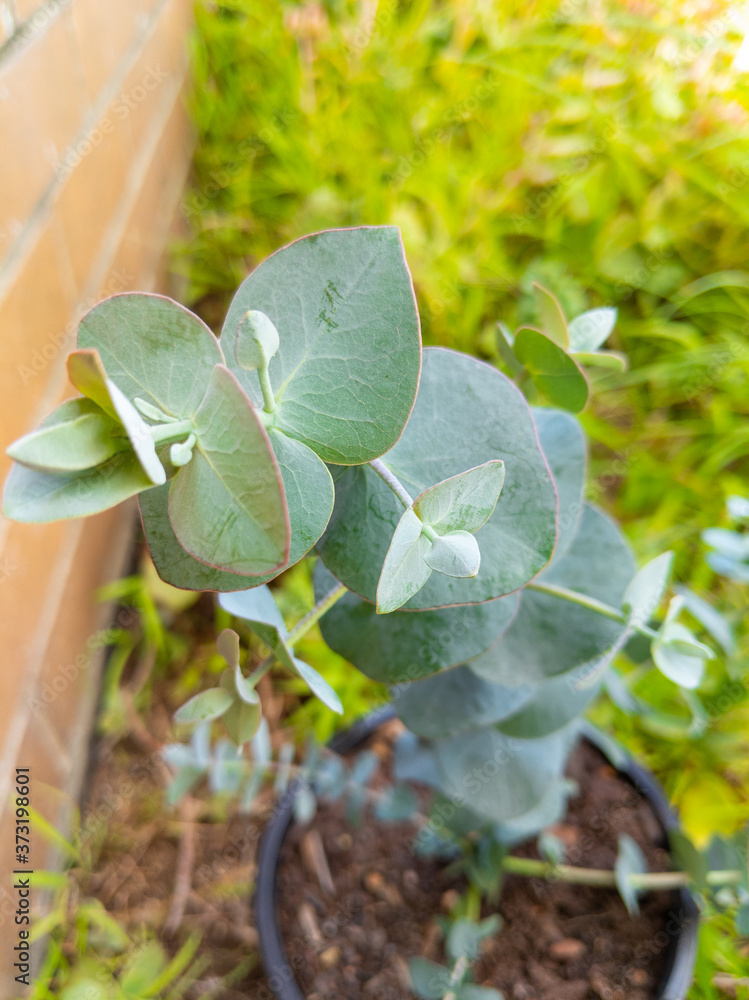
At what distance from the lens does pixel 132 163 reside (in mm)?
1250

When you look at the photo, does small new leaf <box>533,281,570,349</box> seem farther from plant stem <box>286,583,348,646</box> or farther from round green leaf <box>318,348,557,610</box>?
plant stem <box>286,583,348,646</box>

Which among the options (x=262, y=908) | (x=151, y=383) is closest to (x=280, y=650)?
(x=151, y=383)

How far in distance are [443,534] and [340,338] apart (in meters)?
0.11

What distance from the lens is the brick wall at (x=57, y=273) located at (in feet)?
2.59

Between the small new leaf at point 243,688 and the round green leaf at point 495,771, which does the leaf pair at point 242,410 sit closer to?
the small new leaf at point 243,688

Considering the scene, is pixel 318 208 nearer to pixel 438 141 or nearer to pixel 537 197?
pixel 438 141

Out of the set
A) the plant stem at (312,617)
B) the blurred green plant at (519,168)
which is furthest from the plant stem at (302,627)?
the blurred green plant at (519,168)

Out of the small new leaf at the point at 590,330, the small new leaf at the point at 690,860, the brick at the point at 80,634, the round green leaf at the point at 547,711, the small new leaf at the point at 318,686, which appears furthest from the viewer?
the brick at the point at 80,634

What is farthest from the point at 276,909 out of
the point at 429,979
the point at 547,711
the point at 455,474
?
the point at 455,474

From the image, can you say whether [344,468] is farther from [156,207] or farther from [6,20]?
[156,207]

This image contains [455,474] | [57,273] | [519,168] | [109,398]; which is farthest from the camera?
[519,168]

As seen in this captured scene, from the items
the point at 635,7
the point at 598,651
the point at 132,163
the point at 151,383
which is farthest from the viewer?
the point at 635,7

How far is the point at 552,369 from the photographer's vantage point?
449mm

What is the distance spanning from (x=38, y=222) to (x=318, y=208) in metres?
0.73
